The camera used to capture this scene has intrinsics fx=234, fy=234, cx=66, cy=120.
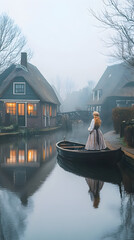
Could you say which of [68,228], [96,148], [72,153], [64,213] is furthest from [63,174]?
[68,228]

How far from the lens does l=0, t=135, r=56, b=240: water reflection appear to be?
472 centimetres

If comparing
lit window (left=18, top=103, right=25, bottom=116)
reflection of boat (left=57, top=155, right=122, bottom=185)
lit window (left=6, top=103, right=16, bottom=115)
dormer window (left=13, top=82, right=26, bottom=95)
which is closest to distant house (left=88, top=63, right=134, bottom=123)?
dormer window (left=13, top=82, right=26, bottom=95)

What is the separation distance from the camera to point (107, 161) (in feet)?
31.5

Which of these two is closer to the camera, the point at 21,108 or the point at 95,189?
the point at 95,189

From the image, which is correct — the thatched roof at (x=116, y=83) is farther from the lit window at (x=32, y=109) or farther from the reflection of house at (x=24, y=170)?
the reflection of house at (x=24, y=170)

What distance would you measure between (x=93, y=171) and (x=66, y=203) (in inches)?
136

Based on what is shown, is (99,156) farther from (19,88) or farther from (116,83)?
(116,83)

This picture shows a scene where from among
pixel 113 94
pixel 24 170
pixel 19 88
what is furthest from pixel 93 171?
pixel 113 94

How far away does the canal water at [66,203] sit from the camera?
177 inches

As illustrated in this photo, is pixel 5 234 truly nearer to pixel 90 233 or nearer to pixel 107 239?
pixel 90 233

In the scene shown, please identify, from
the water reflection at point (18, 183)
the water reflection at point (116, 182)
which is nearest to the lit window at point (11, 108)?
the water reflection at point (18, 183)

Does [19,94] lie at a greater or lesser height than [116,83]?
lesser

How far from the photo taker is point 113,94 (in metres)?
41.4

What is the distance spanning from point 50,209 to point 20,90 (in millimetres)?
23119
